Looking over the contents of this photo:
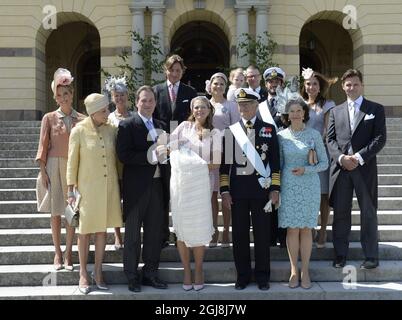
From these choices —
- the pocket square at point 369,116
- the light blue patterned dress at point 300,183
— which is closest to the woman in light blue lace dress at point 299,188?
the light blue patterned dress at point 300,183

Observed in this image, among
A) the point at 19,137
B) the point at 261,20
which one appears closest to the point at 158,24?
the point at 261,20

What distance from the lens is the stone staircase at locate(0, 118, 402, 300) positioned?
504 cm

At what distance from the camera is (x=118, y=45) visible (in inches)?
583

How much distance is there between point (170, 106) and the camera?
227 inches

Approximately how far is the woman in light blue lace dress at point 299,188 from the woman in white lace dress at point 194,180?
79 cm

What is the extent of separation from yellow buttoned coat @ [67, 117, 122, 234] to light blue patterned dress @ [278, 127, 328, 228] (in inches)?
76.2

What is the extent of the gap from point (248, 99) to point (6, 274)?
3502mm

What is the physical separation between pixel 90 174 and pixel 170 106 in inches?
55.2

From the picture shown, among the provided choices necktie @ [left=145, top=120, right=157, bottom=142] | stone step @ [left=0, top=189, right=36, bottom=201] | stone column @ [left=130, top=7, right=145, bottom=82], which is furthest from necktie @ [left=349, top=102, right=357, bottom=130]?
stone column @ [left=130, top=7, right=145, bottom=82]

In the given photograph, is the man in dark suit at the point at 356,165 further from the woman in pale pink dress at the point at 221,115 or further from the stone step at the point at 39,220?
the woman in pale pink dress at the point at 221,115

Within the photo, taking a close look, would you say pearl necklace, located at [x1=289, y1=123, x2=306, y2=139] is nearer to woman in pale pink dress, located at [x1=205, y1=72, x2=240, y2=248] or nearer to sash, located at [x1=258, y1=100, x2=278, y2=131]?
sash, located at [x1=258, y1=100, x2=278, y2=131]

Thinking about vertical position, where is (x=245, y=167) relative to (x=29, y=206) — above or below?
above

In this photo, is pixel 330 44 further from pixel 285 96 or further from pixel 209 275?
pixel 209 275

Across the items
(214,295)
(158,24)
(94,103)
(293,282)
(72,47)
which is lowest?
(214,295)
